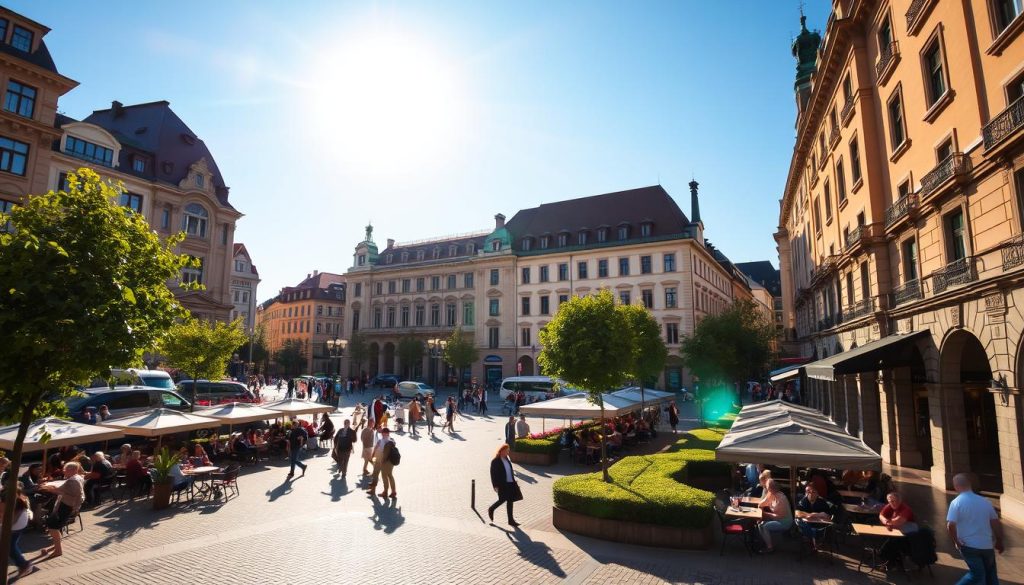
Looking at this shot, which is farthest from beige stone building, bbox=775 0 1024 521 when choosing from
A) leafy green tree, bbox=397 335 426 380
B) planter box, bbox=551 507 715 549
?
leafy green tree, bbox=397 335 426 380

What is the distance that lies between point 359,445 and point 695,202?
45728 mm

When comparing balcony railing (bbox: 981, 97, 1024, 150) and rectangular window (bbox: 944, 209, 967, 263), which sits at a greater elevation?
balcony railing (bbox: 981, 97, 1024, 150)

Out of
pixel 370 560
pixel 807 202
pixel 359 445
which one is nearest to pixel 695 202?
pixel 807 202

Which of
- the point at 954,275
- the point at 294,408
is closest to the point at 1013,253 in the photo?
the point at 954,275

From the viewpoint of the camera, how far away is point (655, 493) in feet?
34.9

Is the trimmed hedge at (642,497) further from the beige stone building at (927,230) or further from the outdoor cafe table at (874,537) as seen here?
the beige stone building at (927,230)

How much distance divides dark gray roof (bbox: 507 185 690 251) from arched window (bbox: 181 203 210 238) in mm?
31166

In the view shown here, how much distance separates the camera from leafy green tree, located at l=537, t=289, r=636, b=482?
50.8 feet

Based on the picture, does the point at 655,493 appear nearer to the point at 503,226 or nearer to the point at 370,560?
the point at 370,560

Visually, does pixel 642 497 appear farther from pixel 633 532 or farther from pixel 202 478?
pixel 202 478

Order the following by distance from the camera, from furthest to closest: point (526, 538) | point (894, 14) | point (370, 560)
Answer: point (894, 14)
point (526, 538)
point (370, 560)

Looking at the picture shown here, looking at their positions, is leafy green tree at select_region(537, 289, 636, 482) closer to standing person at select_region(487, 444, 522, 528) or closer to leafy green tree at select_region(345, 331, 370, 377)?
standing person at select_region(487, 444, 522, 528)

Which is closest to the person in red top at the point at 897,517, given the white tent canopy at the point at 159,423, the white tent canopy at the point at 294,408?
the white tent canopy at the point at 159,423

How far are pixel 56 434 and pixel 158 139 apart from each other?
40469 mm
